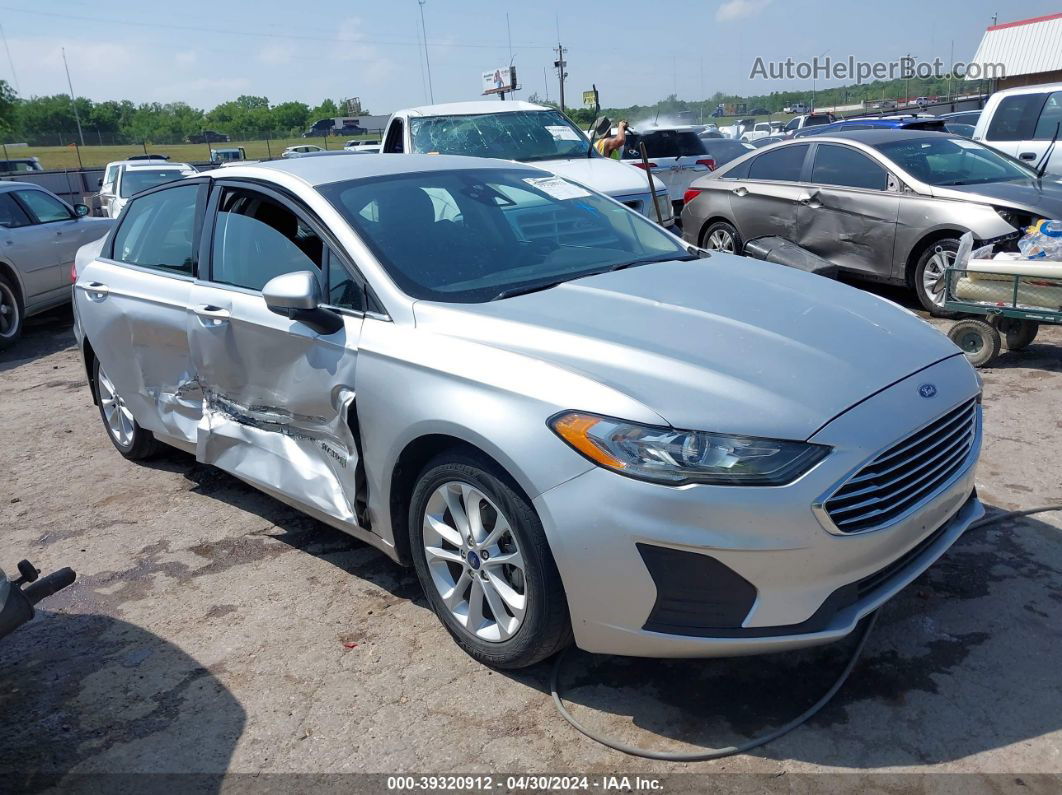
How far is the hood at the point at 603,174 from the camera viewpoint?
878 cm

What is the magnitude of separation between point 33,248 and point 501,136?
537 cm

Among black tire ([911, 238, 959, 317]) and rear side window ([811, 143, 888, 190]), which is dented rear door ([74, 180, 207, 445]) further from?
rear side window ([811, 143, 888, 190])

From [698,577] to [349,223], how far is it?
1995 mm

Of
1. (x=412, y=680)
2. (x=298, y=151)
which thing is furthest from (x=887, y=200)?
(x=298, y=151)

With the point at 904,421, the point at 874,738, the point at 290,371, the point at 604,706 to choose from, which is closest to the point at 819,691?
the point at 874,738

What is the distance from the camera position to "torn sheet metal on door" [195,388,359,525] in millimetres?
3557

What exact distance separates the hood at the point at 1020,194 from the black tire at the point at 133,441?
6.31m

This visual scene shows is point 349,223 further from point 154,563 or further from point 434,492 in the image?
point 154,563

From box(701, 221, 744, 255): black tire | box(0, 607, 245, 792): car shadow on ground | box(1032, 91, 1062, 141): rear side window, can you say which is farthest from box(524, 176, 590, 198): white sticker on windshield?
box(1032, 91, 1062, 141): rear side window

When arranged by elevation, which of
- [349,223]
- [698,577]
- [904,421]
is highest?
[349,223]

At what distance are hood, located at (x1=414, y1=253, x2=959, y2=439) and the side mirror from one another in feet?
1.38

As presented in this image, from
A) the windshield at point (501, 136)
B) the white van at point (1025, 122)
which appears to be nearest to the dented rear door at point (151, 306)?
the windshield at point (501, 136)

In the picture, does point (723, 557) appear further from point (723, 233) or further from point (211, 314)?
point (723, 233)

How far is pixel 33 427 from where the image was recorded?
677 centimetres
